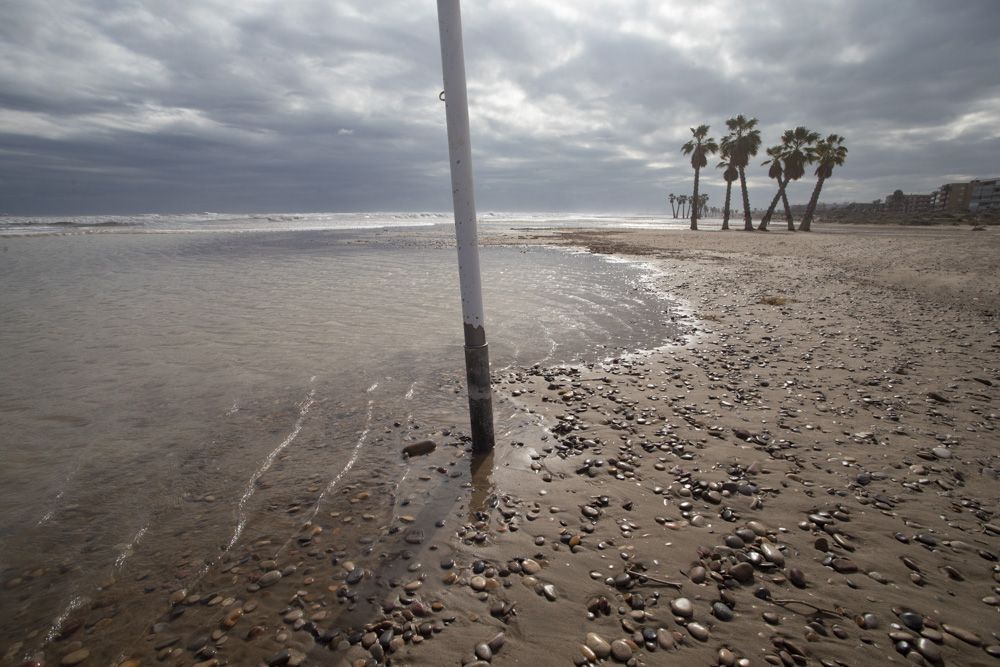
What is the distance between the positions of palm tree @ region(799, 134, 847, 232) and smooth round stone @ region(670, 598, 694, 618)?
6611cm

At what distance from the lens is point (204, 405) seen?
641 centimetres

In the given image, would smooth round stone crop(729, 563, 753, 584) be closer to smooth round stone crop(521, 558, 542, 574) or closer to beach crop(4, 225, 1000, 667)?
beach crop(4, 225, 1000, 667)

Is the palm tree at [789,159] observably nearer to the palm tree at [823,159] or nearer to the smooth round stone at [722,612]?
the palm tree at [823,159]

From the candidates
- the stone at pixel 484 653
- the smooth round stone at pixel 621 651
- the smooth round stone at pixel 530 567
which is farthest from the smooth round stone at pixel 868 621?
the stone at pixel 484 653

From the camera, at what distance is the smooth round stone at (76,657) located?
271cm

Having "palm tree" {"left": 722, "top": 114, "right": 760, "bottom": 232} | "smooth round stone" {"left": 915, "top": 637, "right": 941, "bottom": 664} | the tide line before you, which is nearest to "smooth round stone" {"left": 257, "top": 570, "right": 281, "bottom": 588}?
the tide line

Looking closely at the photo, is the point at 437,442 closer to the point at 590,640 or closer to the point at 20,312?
the point at 590,640

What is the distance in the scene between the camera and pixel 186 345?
9.02m

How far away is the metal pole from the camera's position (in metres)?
4.08

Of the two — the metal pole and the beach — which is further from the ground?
the metal pole

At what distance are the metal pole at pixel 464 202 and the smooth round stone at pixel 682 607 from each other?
2.57 metres

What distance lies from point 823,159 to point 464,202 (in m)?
72.0

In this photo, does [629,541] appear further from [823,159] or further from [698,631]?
[823,159]

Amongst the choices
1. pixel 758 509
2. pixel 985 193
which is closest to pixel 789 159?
pixel 758 509
